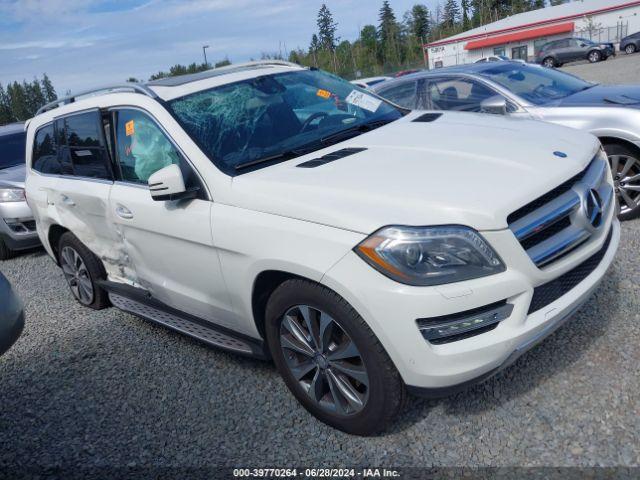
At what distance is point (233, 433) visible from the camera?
300cm

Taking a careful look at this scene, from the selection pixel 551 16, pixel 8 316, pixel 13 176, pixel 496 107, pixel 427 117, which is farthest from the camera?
A: pixel 551 16

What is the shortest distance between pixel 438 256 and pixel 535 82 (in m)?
4.45

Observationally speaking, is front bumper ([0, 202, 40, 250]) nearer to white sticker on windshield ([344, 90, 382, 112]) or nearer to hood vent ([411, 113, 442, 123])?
white sticker on windshield ([344, 90, 382, 112])

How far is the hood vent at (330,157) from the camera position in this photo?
300 cm

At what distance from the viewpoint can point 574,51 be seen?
35531mm

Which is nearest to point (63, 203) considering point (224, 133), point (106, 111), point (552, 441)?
point (106, 111)

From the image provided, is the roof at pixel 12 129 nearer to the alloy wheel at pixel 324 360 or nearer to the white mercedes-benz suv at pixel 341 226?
the white mercedes-benz suv at pixel 341 226

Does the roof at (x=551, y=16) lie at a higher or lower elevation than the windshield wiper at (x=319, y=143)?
lower

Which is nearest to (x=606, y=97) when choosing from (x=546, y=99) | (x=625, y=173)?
(x=546, y=99)

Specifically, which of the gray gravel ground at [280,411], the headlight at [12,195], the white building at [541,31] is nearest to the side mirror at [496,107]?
the gray gravel ground at [280,411]

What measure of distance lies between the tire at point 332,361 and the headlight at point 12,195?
5.59 m

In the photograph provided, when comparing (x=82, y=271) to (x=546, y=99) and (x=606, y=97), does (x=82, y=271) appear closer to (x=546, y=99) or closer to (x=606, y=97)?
(x=546, y=99)

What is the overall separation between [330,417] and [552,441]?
1032 mm

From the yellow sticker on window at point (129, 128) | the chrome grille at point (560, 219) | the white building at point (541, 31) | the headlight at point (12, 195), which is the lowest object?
the white building at point (541, 31)
